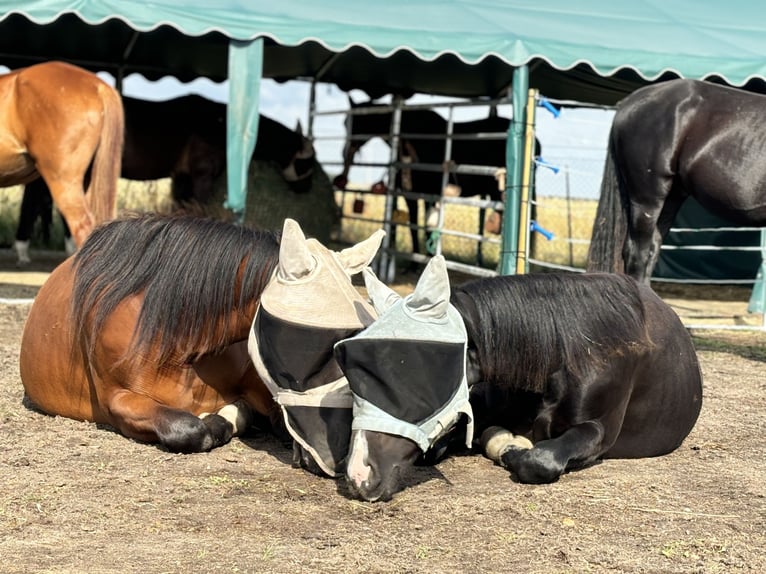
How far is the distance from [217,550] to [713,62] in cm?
687

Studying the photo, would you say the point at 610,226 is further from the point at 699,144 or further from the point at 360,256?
the point at 360,256

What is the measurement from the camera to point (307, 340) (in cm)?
292

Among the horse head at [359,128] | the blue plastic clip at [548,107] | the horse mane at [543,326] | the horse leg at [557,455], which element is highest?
the blue plastic clip at [548,107]

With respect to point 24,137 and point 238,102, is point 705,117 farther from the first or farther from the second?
point 24,137

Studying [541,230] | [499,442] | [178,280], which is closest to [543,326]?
[499,442]

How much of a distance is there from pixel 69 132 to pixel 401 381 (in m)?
4.82

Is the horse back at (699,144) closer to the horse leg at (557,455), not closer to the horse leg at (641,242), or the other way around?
the horse leg at (641,242)

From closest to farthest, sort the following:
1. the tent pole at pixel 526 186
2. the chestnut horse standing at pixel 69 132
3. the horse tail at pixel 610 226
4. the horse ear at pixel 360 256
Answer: the horse ear at pixel 360 256, the chestnut horse standing at pixel 69 132, the horse tail at pixel 610 226, the tent pole at pixel 526 186

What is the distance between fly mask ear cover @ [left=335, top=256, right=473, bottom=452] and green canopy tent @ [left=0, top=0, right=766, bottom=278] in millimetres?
4672

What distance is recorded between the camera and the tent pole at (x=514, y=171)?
7625 mm

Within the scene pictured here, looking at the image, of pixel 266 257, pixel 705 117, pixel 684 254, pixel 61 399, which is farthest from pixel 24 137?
pixel 684 254

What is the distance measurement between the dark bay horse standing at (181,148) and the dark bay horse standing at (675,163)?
515 cm

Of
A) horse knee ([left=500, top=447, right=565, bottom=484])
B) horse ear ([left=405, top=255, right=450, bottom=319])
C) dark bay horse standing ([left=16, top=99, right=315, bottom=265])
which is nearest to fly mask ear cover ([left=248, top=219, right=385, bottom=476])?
horse ear ([left=405, top=255, right=450, bottom=319])

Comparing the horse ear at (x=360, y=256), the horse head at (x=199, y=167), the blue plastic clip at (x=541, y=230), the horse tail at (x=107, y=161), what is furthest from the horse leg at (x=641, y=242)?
the horse head at (x=199, y=167)
